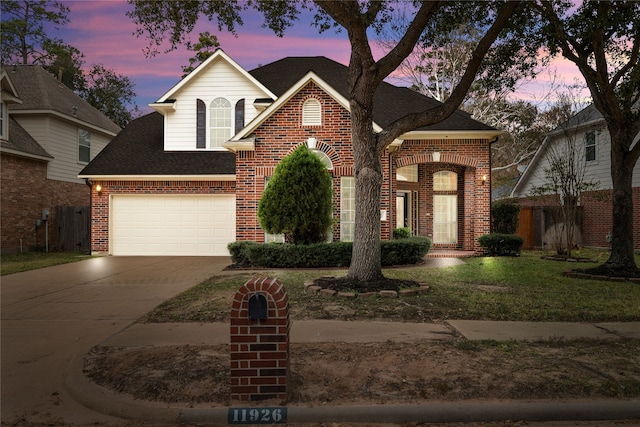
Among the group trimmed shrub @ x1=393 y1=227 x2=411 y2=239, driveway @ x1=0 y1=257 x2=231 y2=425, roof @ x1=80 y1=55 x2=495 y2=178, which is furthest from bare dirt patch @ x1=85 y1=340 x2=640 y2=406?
roof @ x1=80 y1=55 x2=495 y2=178

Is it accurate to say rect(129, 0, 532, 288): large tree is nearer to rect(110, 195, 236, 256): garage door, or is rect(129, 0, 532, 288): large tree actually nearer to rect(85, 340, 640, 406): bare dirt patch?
rect(85, 340, 640, 406): bare dirt patch

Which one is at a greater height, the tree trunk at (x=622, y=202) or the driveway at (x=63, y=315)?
the tree trunk at (x=622, y=202)

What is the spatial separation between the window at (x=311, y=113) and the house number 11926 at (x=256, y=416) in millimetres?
12124

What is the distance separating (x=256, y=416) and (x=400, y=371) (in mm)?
1533

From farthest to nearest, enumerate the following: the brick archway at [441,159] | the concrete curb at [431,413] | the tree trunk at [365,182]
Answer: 1. the brick archway at [441,159]
2. the tree trunk at [365,182]
3. the concrete curb at [431,413]

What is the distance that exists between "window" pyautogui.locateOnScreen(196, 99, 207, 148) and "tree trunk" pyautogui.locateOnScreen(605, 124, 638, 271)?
44.9 feet

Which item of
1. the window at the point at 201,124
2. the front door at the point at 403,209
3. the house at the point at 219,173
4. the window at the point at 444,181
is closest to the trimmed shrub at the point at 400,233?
the house at the point at 219,173

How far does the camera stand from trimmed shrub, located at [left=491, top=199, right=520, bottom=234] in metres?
18.5

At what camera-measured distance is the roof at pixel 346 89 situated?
1744 centimetres

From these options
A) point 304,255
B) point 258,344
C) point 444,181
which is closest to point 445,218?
point 444,181

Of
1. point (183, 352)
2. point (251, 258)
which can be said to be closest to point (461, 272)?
point (251, 258)

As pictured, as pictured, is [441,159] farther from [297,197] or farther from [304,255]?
[304,255]

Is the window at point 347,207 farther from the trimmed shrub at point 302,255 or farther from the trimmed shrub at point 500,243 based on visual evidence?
the trimmed shrub at point 500,243

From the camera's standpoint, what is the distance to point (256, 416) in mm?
4008
